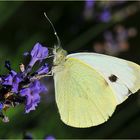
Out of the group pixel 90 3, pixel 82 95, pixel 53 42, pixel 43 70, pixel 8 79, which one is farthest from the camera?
pixel 53 42

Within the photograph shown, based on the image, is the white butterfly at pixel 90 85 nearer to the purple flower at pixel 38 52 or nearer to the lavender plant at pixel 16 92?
the purple flower at pixel 38 52

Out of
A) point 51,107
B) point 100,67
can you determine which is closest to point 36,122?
point 51,107

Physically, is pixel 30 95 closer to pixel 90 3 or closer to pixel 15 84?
pixel 15 84

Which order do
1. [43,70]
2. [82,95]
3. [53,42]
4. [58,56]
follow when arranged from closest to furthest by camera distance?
[43,70], [58,56], [82,95], [53,42]

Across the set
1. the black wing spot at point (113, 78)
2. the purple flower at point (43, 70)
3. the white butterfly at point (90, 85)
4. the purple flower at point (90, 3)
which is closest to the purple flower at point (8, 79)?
the purple flower at point (43, 70)

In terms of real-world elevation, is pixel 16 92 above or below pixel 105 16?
above

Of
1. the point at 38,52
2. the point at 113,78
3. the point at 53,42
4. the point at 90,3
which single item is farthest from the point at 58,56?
the point at 53,42

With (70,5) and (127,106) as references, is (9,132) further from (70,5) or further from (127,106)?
(70,5)
